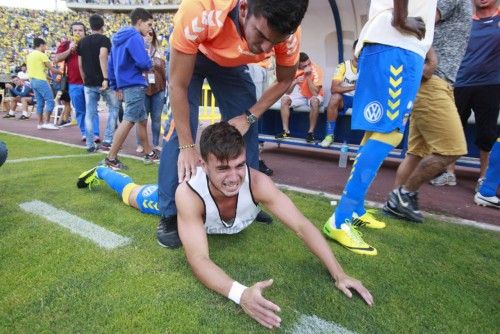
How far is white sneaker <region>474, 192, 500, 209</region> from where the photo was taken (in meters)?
3.58

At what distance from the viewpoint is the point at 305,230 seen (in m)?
1.94

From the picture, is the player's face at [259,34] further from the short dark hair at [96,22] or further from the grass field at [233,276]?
the short dark hair at [96,22]

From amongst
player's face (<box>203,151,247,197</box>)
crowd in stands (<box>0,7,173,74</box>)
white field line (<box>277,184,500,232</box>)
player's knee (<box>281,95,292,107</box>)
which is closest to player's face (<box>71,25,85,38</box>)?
player's knee (<box>281,95,292,107</box>)

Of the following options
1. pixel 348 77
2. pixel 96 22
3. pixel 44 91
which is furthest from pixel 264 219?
pixel 44 91

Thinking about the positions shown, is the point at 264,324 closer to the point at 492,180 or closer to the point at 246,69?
the point at 246,69

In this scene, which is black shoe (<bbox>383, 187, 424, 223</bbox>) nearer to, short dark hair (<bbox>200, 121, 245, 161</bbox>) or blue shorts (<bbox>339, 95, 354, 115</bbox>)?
short dark hair (<bbox>200, 121, 245, 161</bbox>)

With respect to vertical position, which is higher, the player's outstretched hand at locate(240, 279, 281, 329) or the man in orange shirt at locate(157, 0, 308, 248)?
the man in orange shirt at locate(157, 0, 308, 248)

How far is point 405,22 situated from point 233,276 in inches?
73.4

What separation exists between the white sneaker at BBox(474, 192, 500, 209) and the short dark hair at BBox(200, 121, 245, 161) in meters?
3.03

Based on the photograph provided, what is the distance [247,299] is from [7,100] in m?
16.9

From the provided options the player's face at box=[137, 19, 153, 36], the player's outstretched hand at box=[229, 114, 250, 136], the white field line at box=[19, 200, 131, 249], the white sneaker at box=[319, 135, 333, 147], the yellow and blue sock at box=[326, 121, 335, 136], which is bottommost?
the white field line at box=[19, 200, 131, 249]

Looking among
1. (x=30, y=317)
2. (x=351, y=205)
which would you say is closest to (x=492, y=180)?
(x=351, y=205)

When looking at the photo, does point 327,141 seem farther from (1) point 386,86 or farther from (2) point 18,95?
(2) point 18,95

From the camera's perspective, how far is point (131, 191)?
3.10 m
